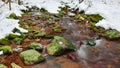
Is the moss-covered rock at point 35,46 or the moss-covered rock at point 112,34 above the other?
the moss-covered rock at point 112,34

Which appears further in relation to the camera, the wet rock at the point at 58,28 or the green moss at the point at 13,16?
the green moss at the point at 13,16

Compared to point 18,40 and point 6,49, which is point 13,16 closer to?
point 18,40

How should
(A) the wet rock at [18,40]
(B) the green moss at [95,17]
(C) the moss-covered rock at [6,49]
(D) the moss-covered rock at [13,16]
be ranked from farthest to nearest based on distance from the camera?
1. (B) the green moss at [95,17]
2. (D) the moss-covered rock at [13,16]
3. (A) the wet rock at [18,40]
4. (C) the moss-covered rock at [6,49]

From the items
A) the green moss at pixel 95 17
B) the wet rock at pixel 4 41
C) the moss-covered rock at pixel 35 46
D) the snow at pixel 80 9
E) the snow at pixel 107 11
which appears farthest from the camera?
the green moss at pixel 95 17

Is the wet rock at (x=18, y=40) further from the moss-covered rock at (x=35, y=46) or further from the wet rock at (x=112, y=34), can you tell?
the wet rock at (x=112, y=34)

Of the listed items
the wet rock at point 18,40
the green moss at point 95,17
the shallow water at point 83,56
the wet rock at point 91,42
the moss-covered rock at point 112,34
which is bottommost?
the shallow water at point 83,56

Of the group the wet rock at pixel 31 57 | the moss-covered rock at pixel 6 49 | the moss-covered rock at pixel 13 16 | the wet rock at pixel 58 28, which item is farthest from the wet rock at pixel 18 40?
the moss-covered rock at pixel 13 16

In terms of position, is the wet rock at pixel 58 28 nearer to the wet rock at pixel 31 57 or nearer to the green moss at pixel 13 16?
the green moss at pixel 13 16
